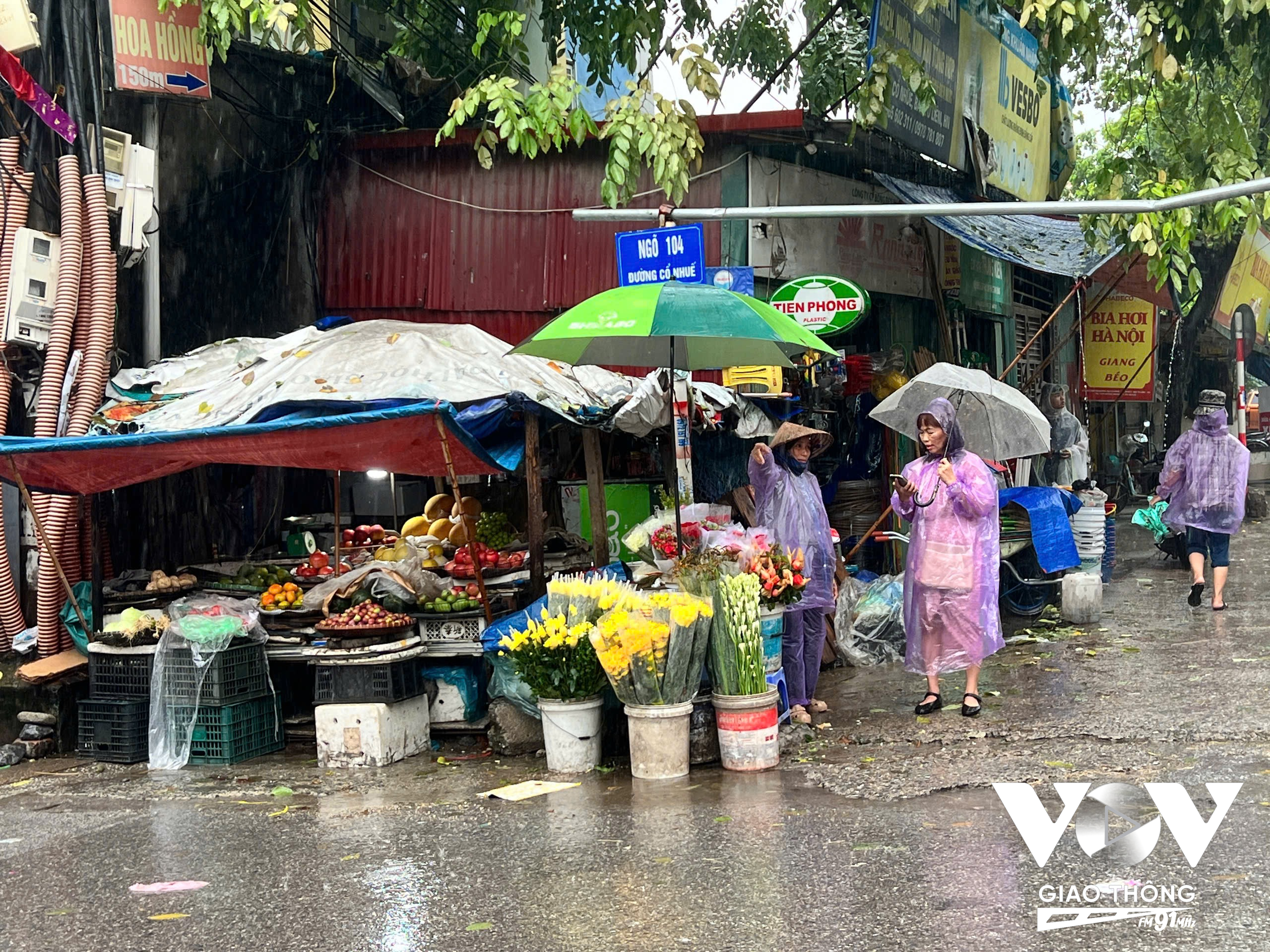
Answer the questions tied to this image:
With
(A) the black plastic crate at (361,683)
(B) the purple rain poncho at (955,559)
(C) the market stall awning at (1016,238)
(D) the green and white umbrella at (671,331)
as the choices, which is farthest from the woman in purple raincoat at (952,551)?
(C) the market stall awning at (1016,238)

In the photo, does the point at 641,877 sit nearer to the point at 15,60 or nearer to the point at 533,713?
the point at 533,713

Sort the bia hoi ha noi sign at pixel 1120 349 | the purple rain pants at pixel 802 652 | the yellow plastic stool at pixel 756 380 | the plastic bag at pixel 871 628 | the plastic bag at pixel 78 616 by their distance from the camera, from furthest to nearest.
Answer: the bia hoi ha noi sign at pixel 1120 349 → the yellow plastic stool at pixel 756 380 → the plastic bag at pixel 871 628 → the plastic bag at pixel 78 616 → the purple rain pants at pixel 802 652

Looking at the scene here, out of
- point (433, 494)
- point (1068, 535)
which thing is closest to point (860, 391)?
point (1068, 535)

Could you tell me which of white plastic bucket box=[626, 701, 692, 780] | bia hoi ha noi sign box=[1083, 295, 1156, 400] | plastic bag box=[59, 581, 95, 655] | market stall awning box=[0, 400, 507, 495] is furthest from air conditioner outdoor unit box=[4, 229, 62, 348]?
bia hoi ha noi sign box=[1083, 295, 1156, 400]

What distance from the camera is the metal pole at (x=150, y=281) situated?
10781 mm

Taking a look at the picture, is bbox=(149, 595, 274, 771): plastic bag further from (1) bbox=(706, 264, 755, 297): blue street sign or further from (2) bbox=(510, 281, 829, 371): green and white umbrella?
(1) bbox=(706, 264, 755, 297): blue street sign

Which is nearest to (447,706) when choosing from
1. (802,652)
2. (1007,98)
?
(802,652)

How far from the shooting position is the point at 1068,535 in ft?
39.4

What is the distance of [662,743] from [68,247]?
230 inches

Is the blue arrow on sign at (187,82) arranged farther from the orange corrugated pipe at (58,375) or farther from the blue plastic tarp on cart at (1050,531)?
the blue plastic tarp on cart at (1050,531)

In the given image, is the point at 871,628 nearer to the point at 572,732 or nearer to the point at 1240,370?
the point at 572,732

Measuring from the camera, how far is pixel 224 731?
27.9 ft

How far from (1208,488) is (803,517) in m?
5.17

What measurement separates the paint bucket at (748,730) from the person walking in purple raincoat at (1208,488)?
641 cm
